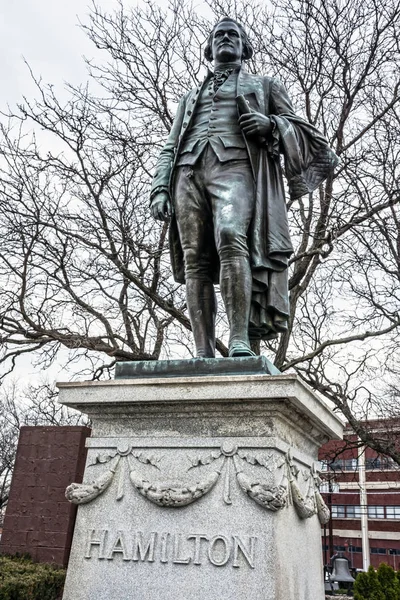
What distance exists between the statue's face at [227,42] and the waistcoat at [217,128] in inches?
6.6

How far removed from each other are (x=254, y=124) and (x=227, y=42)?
3.13 ft

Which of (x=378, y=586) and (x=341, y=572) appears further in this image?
(x=341, y=572)

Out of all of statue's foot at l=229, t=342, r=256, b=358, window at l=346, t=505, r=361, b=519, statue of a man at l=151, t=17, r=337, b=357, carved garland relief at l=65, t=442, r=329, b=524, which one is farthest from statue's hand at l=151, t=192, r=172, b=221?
window at l=346, t=505, r=361, b=519

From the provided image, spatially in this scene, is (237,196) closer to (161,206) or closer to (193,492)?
(161,206)

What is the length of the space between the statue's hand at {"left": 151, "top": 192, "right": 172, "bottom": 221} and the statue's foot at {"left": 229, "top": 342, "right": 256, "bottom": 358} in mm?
1165

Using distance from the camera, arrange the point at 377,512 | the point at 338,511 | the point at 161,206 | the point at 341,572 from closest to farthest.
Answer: the point at 161,206
the point at 341,572
the point at 377,512
the point at 338,511

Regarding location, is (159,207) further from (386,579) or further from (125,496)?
(386,579)

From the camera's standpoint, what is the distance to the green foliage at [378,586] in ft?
39.9

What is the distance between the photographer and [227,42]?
435 centimetres

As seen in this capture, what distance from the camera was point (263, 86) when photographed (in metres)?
4.22

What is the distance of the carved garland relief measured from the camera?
2920 millimetres

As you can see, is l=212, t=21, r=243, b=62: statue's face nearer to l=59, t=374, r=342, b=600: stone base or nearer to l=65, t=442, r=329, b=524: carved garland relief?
l=59, t=374, r=342, b=600: stone base

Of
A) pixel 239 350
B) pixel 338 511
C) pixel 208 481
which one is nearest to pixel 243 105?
pixel 239 350

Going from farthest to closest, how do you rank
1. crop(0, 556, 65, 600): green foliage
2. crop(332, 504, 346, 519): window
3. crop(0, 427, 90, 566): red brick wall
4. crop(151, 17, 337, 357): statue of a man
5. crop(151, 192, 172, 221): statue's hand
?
crop(332, 504, 346, 519): window
crop(0, 427, 90, 566): red brick wall
crop(0, 556, 65, 600): green foliage
crop(151, 192, 172, 221): statue's hand
crop(151, 17, 337, 357): statue of a man
